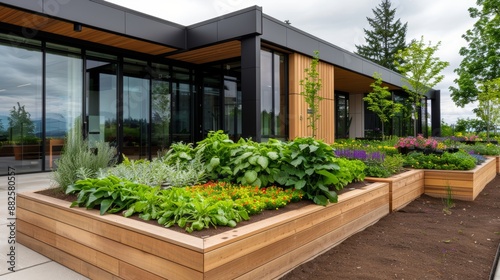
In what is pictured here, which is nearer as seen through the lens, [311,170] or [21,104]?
[311,170]

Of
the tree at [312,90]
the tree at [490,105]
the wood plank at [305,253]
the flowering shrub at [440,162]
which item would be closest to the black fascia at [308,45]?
the tree at [312,90]

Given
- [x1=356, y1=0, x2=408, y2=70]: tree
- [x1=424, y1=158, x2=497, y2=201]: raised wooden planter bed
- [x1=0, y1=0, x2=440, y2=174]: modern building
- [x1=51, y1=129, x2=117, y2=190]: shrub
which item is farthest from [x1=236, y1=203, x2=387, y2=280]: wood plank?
[x1=356, y1=0, x2=408, y2=70]: tree

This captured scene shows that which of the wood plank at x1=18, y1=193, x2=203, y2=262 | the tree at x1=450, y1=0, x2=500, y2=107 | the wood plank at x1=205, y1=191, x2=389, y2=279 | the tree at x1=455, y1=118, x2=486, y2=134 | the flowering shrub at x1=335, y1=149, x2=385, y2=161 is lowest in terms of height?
the wood plank at x1=205, y1=191, x2=389, y2=279

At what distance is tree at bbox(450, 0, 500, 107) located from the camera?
2109 cm

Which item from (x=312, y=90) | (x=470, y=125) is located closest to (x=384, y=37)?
(x=470, y=125)

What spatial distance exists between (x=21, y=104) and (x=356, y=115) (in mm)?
16692

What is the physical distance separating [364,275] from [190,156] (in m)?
2.65

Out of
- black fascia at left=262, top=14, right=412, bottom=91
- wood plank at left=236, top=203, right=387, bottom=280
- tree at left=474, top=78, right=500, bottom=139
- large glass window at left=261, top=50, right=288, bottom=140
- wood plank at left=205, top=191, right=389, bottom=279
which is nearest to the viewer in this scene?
wood plank at left=205, top=191, right=389, bottom=279

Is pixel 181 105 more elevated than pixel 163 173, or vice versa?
pixel 181 105

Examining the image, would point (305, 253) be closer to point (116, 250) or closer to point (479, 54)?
point (116, 250)

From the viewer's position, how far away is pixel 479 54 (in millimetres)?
23000

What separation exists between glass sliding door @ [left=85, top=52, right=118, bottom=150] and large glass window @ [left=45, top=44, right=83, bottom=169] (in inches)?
10.0

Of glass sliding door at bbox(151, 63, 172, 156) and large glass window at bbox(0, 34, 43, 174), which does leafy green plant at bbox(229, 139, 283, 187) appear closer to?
large glass window at bbox(0, 34, 43, 174)

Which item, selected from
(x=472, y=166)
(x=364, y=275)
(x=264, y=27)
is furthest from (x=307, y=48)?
(x=364, y=275)
